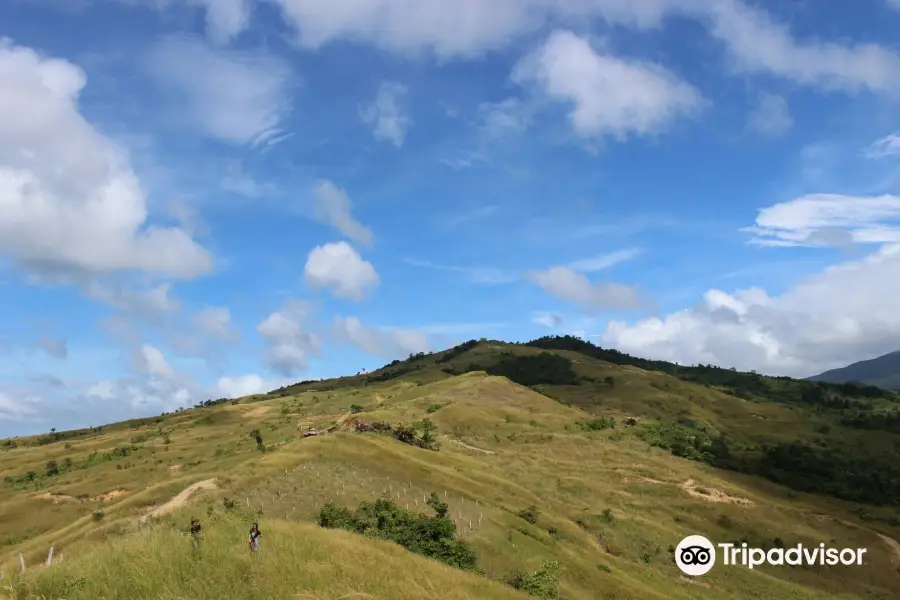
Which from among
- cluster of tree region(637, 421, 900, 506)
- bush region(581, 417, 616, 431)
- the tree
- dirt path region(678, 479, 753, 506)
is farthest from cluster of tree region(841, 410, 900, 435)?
the tree

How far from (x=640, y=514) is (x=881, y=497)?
54545 millimetres

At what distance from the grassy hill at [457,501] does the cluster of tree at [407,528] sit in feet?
0.57

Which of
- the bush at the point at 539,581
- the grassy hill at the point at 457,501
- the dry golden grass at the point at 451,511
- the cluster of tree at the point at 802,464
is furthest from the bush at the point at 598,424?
the bush at the point at 539,581

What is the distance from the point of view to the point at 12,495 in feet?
250

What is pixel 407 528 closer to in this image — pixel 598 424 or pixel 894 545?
pixel 894 545

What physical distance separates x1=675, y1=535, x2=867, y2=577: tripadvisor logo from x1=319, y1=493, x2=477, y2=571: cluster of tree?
26800mm

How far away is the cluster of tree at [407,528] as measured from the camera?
32.9 meters

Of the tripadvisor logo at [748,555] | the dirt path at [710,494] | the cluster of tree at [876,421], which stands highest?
the cluster of tree at [876,421]

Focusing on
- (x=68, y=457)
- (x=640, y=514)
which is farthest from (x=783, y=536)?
(x=68, y=457)

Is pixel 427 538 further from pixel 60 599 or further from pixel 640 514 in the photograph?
pixel 640 514

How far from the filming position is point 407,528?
34969 millimetres

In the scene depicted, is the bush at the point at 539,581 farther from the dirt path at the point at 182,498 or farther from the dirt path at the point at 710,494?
the dirt path at the point at 710,494

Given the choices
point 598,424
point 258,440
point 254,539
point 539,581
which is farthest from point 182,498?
point 598,424

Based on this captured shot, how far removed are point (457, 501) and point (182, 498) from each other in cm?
2121
